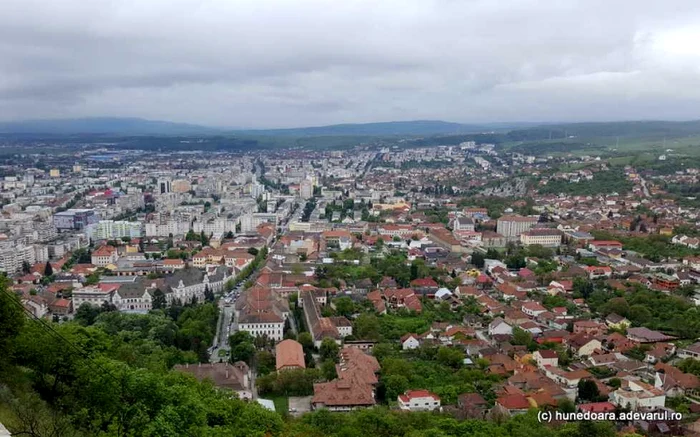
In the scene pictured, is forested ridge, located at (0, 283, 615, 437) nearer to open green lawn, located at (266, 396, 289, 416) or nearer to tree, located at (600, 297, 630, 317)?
open green lawn, located at (266, 396, 289, 416)

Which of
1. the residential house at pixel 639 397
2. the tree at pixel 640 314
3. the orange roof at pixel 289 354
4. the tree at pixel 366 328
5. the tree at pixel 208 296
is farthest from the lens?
the tree at pixel 208 296

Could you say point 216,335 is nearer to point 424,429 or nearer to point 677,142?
point 424,429

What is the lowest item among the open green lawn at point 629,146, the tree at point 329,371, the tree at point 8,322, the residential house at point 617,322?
the residential house at point 617,322

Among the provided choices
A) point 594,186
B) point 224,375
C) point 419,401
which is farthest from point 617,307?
point 594,186

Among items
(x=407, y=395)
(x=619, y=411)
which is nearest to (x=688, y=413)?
(x=619, y=411)

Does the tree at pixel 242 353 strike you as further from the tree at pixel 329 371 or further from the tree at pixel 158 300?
the tree at pixel 158 300

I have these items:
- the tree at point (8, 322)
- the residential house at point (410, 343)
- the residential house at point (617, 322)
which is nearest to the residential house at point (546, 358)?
the residential house at point (410, 343)

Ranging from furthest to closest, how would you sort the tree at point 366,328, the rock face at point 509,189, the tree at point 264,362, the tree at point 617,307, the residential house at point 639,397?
the rock face at point 509,189
the tree at point 617,307
the tree at point 366,328
the tree at point 264,362
the residential house at point 639,397
